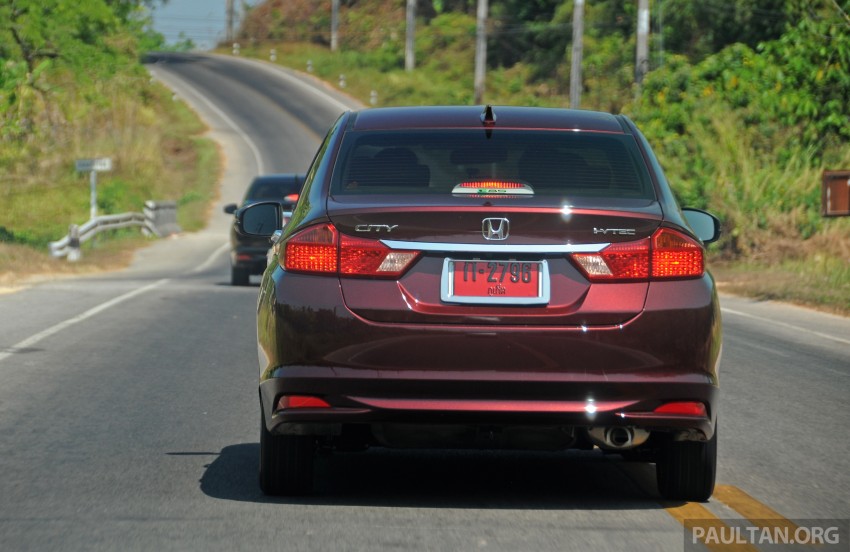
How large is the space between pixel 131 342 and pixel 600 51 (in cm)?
4761

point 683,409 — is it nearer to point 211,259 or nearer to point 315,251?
point 315,251

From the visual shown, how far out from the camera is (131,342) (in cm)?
1245

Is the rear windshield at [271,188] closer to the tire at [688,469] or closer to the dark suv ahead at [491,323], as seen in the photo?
the tire at [688,469]

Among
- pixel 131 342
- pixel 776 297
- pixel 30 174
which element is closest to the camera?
pixel 131 342

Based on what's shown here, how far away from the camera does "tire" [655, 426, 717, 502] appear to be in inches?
231

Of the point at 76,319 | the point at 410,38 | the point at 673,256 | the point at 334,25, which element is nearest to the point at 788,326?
the point at 76,319

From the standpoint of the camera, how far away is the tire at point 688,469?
19.3ft

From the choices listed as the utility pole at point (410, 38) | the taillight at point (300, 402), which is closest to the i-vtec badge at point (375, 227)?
the taillight at point (300, 402)

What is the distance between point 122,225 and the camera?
115 ft

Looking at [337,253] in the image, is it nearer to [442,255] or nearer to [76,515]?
[442,255]

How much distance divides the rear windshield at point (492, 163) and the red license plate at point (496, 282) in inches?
17.3

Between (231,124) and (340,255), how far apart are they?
196ft

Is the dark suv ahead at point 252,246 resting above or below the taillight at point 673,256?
below

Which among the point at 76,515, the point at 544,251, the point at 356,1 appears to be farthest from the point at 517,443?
the point at 356,1
